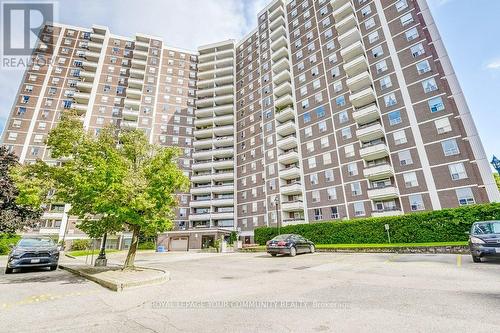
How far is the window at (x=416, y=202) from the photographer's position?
30109 mm

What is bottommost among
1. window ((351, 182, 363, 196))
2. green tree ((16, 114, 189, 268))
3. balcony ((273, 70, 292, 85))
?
green tree ((16, 114, 189, 268))

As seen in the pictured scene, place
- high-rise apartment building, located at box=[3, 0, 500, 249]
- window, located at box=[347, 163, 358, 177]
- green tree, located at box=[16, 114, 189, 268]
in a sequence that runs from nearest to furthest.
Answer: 1. green tree, located at box=[16, 114, 189, 268]
2. high-rise apartment building, located at box=[3, 0, 500, 249]
3. window, located at box=[347, 163, 358, 177]

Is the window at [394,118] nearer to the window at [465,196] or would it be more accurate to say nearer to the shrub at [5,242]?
the window at [465,196]

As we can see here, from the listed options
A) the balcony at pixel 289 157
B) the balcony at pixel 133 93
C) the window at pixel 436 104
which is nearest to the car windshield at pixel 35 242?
the balcony at pixel 289 157

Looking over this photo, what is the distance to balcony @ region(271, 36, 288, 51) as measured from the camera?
5356 cm

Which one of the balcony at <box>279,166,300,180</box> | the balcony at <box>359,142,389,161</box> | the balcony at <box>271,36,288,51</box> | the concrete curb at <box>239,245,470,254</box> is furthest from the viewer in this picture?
the balcony at <box>271,36,288,51</box>

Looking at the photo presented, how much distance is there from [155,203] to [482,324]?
11.1m

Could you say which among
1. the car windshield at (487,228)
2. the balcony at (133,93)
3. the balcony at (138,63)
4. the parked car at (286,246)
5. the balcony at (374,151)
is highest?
the balcony at (138,63)

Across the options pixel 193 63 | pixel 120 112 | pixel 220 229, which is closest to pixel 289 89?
pixel 220 229

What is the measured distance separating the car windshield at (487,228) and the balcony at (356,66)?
3342 centimetres

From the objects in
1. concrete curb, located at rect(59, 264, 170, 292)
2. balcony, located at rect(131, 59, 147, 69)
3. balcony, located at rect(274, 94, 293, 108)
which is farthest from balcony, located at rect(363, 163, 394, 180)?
balcony, located at rect(131, 59, 147, 69)

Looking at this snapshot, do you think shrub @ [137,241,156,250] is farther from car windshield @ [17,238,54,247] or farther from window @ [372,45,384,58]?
window @ [372,45,384,58]

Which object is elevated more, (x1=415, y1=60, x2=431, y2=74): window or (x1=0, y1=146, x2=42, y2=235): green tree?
(x1=415, y1=60, x2=431, y2=74): window

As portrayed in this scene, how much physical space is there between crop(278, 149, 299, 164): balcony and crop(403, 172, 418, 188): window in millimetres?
17260
